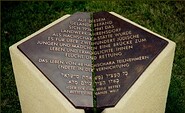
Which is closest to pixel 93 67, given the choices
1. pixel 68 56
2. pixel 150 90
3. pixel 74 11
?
pixel 68 56

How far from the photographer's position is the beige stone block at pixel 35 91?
3941 mm

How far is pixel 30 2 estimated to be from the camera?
7277 mm

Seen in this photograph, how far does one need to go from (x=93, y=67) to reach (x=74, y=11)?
9.41 feet

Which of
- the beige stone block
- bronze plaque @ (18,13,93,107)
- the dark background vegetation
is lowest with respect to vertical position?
the dark background vegetation

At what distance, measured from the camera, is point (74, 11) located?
22.8 feet

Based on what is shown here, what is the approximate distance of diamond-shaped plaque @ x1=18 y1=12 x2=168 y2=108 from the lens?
3.99 m

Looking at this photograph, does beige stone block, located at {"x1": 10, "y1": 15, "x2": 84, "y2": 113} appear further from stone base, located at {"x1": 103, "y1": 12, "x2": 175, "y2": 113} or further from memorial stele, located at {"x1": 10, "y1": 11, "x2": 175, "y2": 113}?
stone base, located at {"x1": 103, "y1": 12, "x2": 175, "y2": 113}

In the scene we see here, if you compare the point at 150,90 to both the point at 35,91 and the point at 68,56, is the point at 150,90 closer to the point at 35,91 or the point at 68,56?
the point at 68,56

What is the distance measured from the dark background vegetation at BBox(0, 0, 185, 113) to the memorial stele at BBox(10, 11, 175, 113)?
1505mm

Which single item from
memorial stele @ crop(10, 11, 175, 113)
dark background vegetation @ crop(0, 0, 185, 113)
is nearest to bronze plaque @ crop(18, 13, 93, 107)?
memorial stele @ crop(10, 11, 175, 113)

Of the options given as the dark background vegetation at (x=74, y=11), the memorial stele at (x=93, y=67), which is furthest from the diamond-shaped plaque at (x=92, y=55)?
the dark background vegetation at (x=74, y=11)

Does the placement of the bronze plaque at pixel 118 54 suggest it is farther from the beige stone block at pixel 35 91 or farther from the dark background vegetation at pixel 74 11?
the dark background vegetation at pixel 74 11

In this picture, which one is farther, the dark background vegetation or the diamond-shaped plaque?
the dark background vegetation

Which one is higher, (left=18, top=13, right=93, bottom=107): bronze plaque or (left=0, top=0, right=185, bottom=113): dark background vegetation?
(left=18, top=13, right=93, bottom=107): bronze plaque
